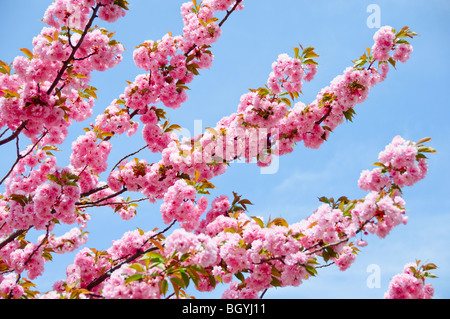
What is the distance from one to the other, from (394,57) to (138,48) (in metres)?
3.82

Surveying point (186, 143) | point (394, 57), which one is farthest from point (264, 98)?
point (394, 57)

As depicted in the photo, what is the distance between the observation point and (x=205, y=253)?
10.2ft

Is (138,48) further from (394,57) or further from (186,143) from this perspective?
(394,57)

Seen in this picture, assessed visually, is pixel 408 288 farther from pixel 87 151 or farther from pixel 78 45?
pixel 78 45

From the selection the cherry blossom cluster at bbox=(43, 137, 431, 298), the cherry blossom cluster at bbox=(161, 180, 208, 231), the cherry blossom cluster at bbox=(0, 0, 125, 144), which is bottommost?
the cherry blossom cluster at bbox=(43, 137, 431, 298)

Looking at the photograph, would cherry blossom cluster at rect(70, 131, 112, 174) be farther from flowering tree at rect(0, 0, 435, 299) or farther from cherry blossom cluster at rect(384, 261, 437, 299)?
cherry blossom cluster at rect(384, 261, 437, 299)

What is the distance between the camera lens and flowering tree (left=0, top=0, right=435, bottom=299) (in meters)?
3.62

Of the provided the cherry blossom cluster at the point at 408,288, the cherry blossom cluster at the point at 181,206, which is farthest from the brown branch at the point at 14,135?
the cherry blossom cluster at the point at 408,288

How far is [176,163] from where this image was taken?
480cm

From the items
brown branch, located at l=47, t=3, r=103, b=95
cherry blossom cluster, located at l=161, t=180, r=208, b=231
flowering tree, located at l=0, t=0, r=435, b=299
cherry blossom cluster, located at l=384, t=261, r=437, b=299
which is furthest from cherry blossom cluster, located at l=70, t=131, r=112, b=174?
cherry blossom cluster, located at l=384, t=261, r=437, b=299

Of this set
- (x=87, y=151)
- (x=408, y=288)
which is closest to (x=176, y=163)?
(x=87, y=151)

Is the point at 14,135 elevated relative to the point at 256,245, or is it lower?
elevated

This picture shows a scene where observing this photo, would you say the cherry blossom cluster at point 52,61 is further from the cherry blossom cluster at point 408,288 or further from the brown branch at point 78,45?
the cherry blossom cluster at point 408,288

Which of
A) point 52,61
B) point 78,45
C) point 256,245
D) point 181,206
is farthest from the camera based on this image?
point 52,61
